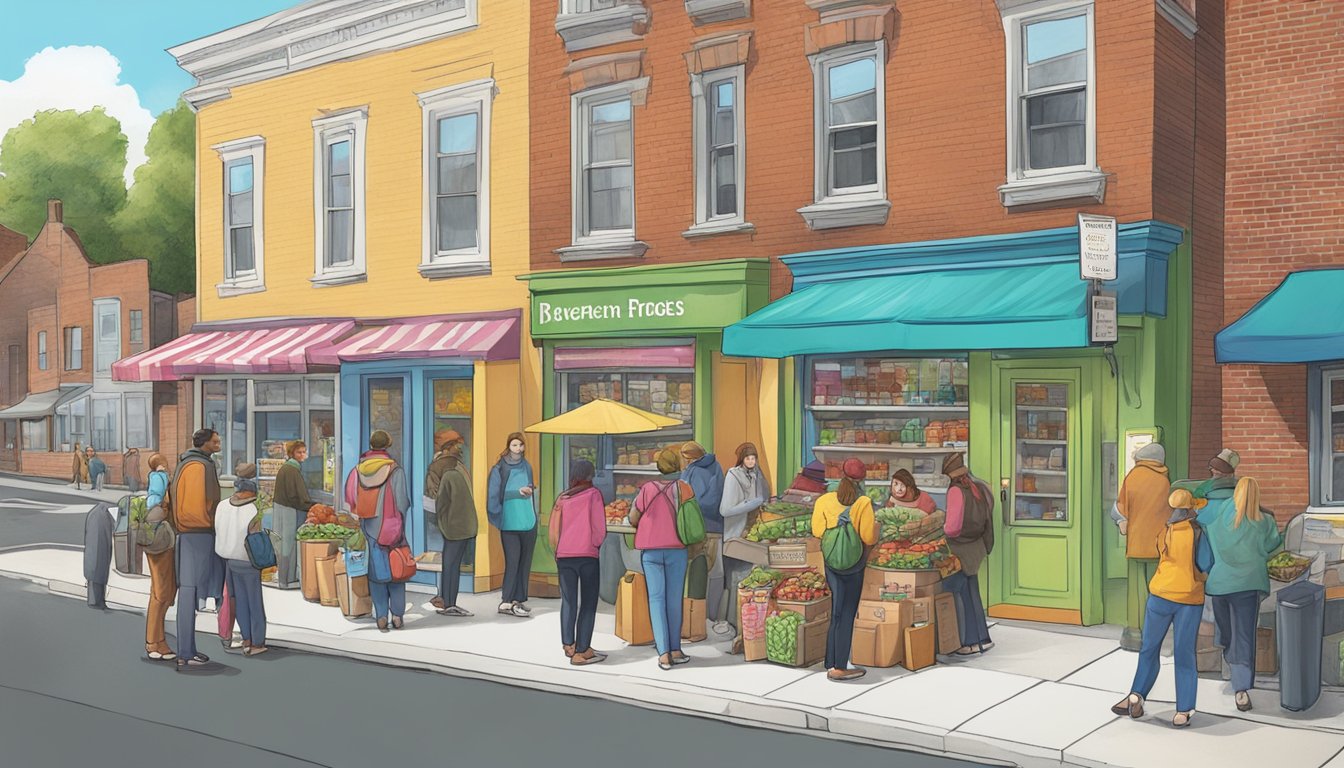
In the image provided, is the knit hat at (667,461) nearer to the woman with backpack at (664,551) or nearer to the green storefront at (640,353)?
the woman with backpack at (664,551)

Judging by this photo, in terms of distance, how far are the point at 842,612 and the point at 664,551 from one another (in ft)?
5.56

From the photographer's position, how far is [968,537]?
1150 cm

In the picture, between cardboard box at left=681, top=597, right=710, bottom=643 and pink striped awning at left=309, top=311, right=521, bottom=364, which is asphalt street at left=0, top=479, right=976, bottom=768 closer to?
cardboard box at left=681, top=597, right=710, bottom=643

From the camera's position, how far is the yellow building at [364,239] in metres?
17.1

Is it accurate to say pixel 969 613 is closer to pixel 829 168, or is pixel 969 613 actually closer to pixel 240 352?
pixel 829 168

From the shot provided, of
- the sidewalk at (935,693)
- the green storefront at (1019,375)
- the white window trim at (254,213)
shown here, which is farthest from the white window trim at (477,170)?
the sidewalk at (935,693)

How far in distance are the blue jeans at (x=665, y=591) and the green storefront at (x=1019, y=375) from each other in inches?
129

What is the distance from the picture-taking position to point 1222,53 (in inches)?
562

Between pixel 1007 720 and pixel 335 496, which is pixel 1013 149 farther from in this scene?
pixel 335 496

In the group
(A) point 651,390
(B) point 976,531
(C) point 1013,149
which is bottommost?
(B) point 976,531

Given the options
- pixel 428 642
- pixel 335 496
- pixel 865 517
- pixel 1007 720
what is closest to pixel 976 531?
pixel 865 517

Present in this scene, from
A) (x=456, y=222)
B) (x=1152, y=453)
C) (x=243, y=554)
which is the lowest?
(x=243, y=554)

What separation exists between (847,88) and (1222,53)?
4331mm

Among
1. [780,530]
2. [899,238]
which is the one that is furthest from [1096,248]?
[780,530]
